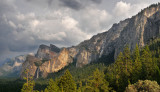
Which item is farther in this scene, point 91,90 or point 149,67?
point 149,67

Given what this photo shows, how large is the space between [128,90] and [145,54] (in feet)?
113

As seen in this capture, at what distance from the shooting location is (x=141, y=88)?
92.6 ft

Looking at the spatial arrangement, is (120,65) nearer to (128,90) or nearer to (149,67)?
(149,67)

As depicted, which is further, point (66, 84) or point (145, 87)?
point (66, 84)

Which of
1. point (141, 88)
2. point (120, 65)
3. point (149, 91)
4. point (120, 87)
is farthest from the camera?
point (120, 65)

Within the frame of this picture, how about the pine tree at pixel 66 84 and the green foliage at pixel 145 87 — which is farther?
the pine tree at pixel 66 84

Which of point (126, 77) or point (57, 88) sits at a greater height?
point (126, 77)

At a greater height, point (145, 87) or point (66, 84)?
point (145, 87)

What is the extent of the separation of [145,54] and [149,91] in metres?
35.4

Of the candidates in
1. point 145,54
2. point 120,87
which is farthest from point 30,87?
point 145,54

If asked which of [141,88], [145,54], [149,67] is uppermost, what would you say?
[145,54]

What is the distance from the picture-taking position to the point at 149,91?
26.3 meters

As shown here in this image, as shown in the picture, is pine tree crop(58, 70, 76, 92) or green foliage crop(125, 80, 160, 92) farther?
pine tree crop(58, 70, 76, 92)

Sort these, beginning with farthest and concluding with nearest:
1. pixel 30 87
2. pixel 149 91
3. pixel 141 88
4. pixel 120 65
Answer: pixel 120 65, pixel 30 87, pixel 141 88, pixel 149 91
